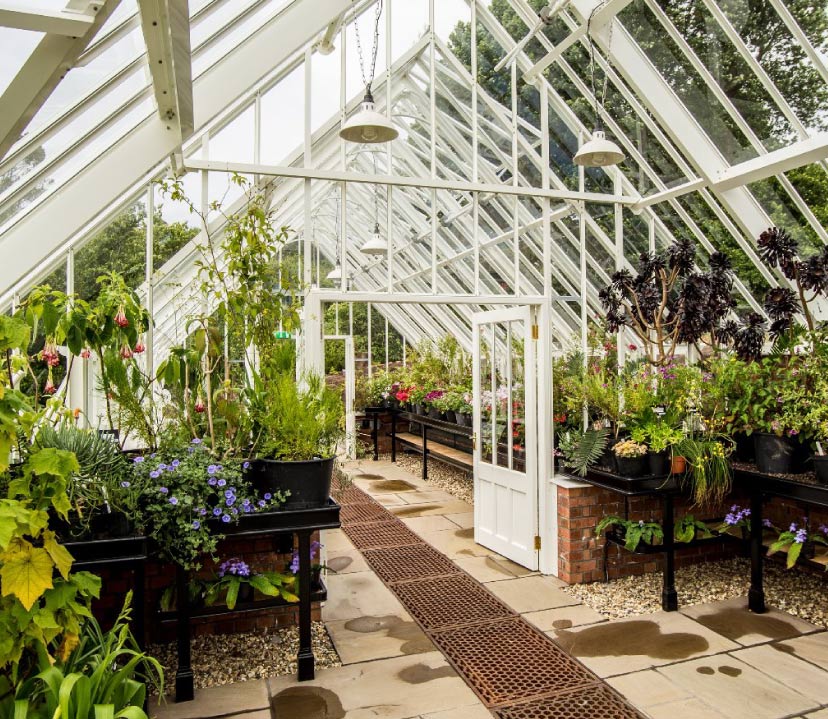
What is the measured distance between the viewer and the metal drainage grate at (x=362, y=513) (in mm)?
6832

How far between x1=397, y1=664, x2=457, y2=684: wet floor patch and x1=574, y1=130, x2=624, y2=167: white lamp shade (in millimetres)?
3242

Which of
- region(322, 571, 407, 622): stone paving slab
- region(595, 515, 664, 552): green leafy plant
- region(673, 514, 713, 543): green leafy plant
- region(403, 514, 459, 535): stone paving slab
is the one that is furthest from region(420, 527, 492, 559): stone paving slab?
region(673, 514, 713, 543): green leafy plant

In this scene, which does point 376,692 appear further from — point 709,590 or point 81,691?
point 709,590

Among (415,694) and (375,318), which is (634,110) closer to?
(415,694)

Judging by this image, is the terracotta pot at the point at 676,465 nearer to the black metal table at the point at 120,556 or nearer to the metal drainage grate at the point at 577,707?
the metal drainage grate at the point at 577,707

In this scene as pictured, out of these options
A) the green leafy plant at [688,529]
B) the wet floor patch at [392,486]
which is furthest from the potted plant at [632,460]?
the wet floor patch at [392,486]

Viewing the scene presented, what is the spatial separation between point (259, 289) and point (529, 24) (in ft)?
10.8

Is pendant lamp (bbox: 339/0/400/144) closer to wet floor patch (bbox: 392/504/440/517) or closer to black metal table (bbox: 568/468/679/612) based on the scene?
black metal table (bbox: 568/468/679/612)

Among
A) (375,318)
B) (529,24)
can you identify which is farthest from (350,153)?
(375,318)

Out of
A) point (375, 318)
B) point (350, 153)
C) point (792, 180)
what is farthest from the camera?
point (375, 318)

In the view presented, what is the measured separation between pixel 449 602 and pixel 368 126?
316cm

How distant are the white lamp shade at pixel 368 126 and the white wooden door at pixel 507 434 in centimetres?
186

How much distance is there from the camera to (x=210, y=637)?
3.84 metres

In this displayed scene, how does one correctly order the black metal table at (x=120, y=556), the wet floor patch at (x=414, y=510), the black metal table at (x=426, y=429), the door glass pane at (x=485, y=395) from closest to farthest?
1. the black metal table at (x=120, y=556)
2. the door glass pane at (x=485, y=395)
3. the wet floor patch at (x=414, y=510)
4. the black metal table at (x=426, y=429)
